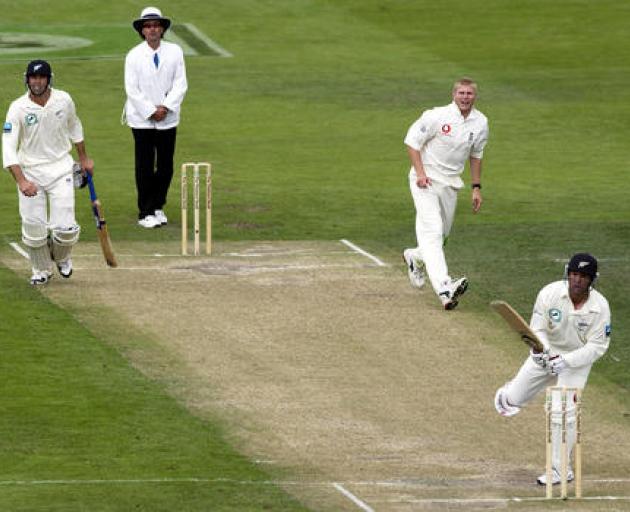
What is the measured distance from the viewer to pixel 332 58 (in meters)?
34.5

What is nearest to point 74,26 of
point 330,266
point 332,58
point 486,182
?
point 332,58

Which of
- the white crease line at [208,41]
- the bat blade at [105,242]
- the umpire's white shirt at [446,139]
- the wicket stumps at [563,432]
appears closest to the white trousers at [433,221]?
the umpire's white shirt at [446,139]

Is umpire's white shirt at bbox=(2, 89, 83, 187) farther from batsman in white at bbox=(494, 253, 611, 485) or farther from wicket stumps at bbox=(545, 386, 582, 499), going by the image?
wicket stumps at bbox=(545, 386, 582, 499)

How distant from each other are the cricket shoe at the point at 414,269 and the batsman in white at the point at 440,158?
11 centimetres

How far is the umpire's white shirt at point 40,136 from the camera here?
61.8ft

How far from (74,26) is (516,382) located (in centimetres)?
2395

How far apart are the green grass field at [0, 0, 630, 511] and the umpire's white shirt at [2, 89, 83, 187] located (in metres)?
1.14

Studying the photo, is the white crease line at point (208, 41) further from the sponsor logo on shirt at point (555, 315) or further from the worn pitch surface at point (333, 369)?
the sponsor logo on shirt at point (555, 315)

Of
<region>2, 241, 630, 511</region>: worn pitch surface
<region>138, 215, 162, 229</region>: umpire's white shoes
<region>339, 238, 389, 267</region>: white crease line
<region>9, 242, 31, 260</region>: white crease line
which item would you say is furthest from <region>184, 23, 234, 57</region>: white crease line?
<region>9, 242, 31, 260</region>: white crease line

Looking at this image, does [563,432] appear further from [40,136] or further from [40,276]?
[40,276]

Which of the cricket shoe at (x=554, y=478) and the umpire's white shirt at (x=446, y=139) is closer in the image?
the cricket shoe at (x=554, y=478)

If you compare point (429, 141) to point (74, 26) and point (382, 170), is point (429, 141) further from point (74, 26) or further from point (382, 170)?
point (74, 26)

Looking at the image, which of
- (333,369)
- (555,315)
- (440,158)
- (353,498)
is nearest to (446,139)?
(440,158)

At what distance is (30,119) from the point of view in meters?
18.8
